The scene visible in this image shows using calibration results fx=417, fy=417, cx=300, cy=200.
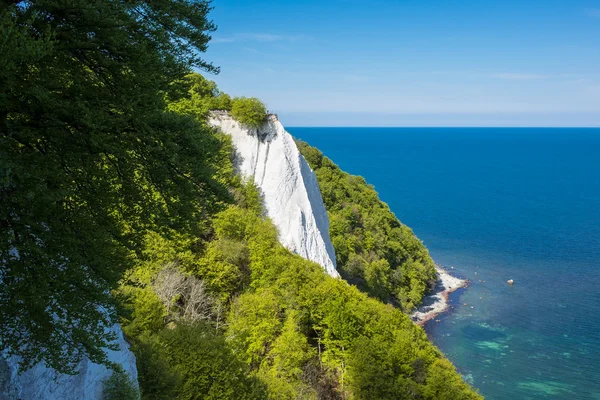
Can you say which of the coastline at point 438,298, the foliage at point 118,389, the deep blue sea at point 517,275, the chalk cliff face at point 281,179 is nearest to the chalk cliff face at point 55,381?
the foliage at point 118,389

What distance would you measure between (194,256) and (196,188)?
51.7 feet

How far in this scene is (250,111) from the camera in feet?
115

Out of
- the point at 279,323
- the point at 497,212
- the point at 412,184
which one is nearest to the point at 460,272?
the point at 497,212

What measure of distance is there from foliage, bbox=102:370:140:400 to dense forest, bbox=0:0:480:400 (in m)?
0.04

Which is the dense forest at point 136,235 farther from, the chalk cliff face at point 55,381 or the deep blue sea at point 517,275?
the deep blue sea at point 517,275

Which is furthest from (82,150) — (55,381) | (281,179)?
(281,179)

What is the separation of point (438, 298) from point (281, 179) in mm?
35054

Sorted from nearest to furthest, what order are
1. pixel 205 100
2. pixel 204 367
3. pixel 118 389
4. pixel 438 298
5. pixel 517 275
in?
pixel 118 389 → pixel 204 367 → pixel 205 100 → pixel 438 298 → pixel 517 275

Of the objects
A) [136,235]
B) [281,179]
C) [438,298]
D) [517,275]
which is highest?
[136,235]

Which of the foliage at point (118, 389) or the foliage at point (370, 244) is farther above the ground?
the foliage at point (118, 389)

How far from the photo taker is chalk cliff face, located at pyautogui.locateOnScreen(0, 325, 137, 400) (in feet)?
27.2

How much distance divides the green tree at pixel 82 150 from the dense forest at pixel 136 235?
33 millimetres

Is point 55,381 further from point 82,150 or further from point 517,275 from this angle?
point 517,275

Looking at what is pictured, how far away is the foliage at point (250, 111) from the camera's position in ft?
115
